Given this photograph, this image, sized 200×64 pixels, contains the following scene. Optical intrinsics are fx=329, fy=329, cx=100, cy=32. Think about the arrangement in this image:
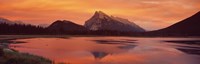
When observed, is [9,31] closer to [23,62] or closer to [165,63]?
[165,63]

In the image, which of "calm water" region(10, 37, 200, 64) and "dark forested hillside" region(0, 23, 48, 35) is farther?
"dark forested hillside" region(0, 23, 48, 35)

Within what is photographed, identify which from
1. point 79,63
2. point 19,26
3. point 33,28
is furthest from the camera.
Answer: point 33,28

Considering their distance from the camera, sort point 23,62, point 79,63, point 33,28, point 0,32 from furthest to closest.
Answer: point 33,28
point 0,32
point 79,63
point 23,62

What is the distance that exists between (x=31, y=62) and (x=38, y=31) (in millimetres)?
165463

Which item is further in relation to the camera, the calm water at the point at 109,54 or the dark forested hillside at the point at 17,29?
→ the dark forested hillside at the point at 17,29

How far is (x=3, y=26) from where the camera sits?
154 meters

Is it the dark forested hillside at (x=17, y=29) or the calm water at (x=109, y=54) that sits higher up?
Result: the dark forested hillside at (x=17, y=29)

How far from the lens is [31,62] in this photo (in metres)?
20.4

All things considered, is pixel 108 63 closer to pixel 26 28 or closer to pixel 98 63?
pixel 98 63

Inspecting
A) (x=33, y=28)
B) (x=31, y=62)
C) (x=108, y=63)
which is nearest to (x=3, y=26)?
(x=33, y=28)

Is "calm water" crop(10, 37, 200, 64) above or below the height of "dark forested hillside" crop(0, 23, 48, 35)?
below

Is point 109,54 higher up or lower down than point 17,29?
lower down

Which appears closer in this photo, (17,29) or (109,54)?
(109,54)

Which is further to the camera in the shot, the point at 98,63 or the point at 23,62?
the point at 98,63
